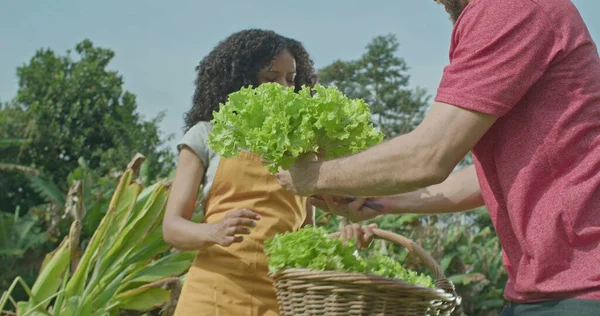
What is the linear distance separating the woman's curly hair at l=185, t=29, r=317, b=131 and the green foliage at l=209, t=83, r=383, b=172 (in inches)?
48.3

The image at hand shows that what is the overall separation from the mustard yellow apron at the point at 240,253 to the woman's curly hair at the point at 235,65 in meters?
0.60

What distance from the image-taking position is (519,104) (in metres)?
1.97

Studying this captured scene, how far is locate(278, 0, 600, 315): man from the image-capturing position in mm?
1888

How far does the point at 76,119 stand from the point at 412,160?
2331 cm

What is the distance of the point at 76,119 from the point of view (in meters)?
24.2

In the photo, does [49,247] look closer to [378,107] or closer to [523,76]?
[523,76]

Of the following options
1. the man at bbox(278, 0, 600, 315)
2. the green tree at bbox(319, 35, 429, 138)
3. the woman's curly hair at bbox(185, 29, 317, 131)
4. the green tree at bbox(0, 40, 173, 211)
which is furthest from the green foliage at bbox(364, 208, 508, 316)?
the green tree at bbox(319, 35, 429, 138)

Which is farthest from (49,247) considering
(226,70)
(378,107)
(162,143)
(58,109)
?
(378,107)

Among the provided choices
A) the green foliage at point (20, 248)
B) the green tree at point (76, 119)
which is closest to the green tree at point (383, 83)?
the green tree at point (76, 119)

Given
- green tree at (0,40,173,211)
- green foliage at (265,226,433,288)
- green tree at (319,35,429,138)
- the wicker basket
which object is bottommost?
the wicker basket

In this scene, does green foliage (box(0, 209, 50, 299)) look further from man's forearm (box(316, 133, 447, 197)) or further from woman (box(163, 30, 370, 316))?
man's forearm (box(316, 133, 447, 197))

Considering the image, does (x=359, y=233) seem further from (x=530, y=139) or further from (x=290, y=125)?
(x=530, y=139)

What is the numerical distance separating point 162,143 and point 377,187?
2127 centimetres

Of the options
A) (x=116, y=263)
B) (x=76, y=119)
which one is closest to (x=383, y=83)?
(x=76, y=119)
